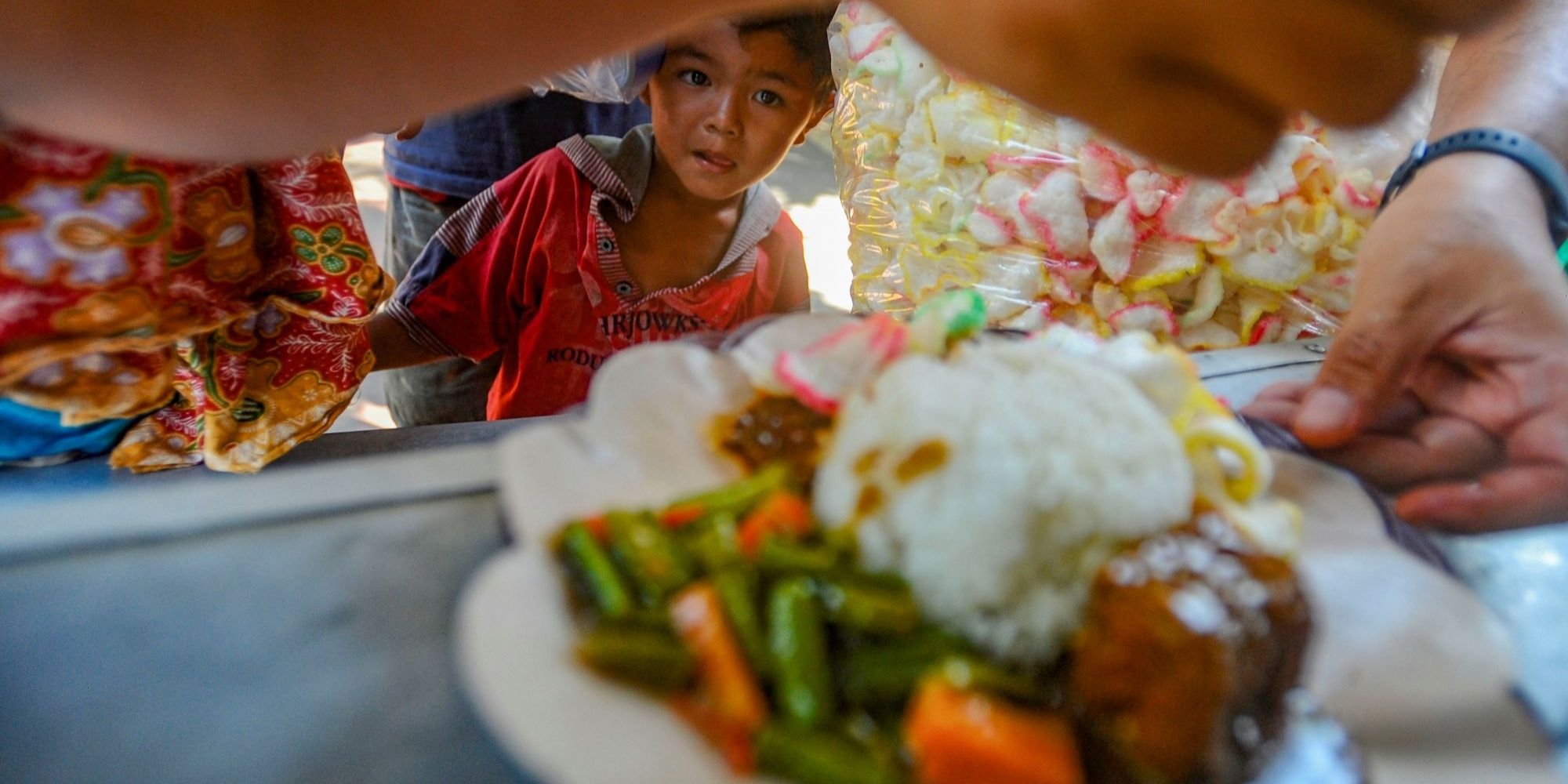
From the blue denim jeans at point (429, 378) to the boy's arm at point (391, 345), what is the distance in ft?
0.50

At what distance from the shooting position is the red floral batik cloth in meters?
0.56

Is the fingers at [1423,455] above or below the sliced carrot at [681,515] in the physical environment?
below

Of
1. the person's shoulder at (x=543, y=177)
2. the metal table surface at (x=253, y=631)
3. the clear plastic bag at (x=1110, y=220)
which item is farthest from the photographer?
the person's shoulder at (x=543, y=177)

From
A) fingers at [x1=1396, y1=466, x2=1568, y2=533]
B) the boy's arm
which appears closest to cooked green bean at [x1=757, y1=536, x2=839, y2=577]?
fingers at [x1=1396, y1=466, x2=1568, y2=533]

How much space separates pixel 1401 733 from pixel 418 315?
1005 millimetres

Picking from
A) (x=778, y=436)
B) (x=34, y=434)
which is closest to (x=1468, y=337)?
(x=778, y=436)

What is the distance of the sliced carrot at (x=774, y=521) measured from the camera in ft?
1.48

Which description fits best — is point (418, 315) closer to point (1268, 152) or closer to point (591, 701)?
point (591, 701)

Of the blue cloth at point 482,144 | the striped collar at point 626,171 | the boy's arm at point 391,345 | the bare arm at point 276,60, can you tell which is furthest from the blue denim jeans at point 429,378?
the bare arm at point 276,60

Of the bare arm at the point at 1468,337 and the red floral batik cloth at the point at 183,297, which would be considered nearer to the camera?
the red floral batik cloth at the point at 183,297

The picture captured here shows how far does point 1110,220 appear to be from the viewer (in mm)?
988

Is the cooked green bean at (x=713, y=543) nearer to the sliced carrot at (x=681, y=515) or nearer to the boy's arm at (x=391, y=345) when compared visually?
the sliced carrot at (x=681, y=515)

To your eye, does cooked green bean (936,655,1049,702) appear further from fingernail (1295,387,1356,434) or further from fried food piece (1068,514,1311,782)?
fingernail (1295,387,1356,434)

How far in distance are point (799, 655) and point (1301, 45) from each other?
1.16ft
